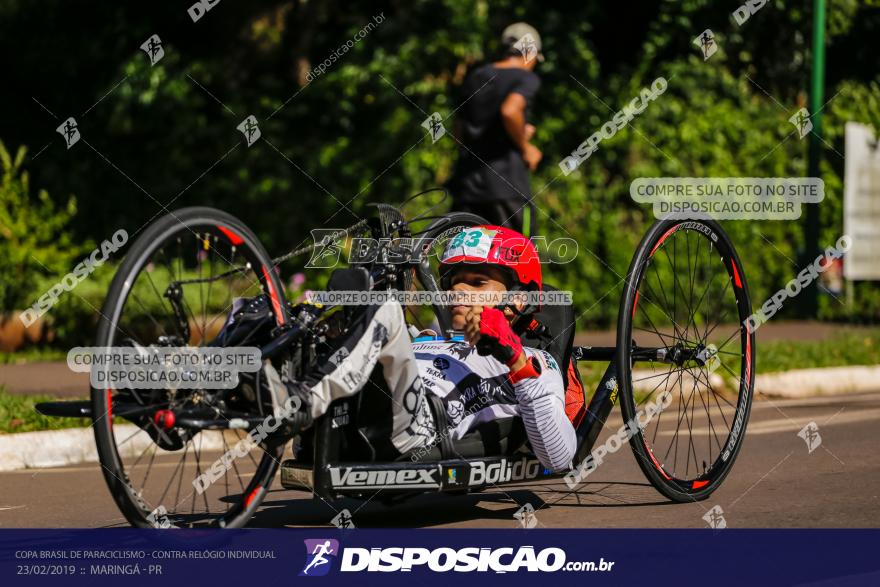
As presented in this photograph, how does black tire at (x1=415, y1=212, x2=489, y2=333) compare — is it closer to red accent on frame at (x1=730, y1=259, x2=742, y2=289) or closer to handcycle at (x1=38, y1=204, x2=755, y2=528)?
handcycle at (x1=38, y1=204, x2=755, y2=528)

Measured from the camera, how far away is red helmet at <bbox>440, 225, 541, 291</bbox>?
5.24 metres

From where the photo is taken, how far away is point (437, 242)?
5.65 metres

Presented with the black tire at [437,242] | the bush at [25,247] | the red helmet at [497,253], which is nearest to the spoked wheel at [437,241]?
the black tire at [437,242]

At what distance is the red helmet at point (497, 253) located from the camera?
17.2 ft

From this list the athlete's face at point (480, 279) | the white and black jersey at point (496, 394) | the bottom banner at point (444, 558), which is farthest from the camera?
the athlete's face at point (480, 279)

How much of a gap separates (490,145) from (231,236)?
4191 mm

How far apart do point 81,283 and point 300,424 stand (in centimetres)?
875

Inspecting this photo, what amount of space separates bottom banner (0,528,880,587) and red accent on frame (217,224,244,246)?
0.94 metres

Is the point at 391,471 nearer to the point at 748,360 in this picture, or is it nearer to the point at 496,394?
the point at 496,394

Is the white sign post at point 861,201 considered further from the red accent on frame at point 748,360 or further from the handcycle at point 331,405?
the red accent on frame at point 748,360

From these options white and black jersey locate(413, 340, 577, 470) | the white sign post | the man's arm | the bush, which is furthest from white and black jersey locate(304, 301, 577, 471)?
the white sign post

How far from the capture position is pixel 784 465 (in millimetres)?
6613

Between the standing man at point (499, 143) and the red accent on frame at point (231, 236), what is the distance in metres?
3.91

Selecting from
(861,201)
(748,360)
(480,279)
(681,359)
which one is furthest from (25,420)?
(861,201)
